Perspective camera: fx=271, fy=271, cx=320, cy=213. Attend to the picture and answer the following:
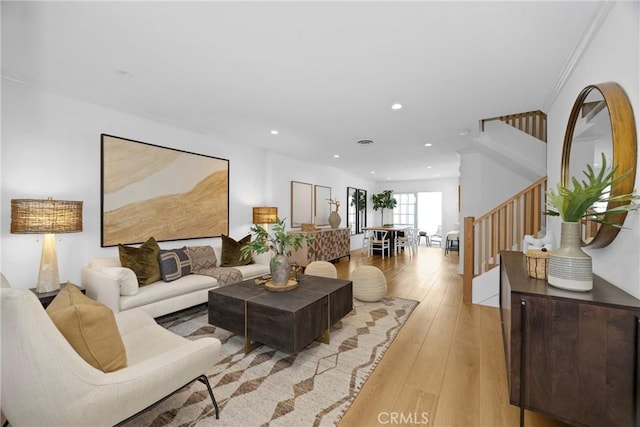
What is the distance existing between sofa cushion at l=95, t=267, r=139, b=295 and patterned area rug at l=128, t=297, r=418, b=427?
0.57 meters

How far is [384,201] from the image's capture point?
10266 mm

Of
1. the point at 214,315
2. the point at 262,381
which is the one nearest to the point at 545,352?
the point at 262,381

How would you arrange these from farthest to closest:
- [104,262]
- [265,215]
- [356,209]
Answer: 1. [356,209]
2. [265,215]
3. [104,262]

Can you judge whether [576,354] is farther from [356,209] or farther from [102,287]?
[356,209]

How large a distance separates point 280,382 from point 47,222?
2436 mm

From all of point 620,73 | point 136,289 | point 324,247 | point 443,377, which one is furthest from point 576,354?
point 324,247

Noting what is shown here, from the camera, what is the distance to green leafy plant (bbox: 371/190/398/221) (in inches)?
402

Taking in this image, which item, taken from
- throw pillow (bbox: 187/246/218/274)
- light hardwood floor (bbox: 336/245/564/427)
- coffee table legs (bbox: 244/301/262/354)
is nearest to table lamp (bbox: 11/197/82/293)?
throw pillow (bbox: 187/246/218/274)

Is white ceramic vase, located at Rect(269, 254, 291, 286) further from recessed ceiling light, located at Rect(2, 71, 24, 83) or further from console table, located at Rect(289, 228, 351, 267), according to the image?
recessed ceiling light, located at Rect(2, 71, 24, 83)

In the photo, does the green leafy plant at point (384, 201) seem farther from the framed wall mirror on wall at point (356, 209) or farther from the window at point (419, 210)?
the framed wall mirror on wall at point (356, 209)

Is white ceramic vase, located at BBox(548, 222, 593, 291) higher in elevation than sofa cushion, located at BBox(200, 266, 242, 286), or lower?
higher

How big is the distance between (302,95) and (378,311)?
2675 mm

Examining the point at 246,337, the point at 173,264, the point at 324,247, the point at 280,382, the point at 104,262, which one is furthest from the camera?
the point at 324,247

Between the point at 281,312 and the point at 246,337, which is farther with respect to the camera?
the point at 246,337
